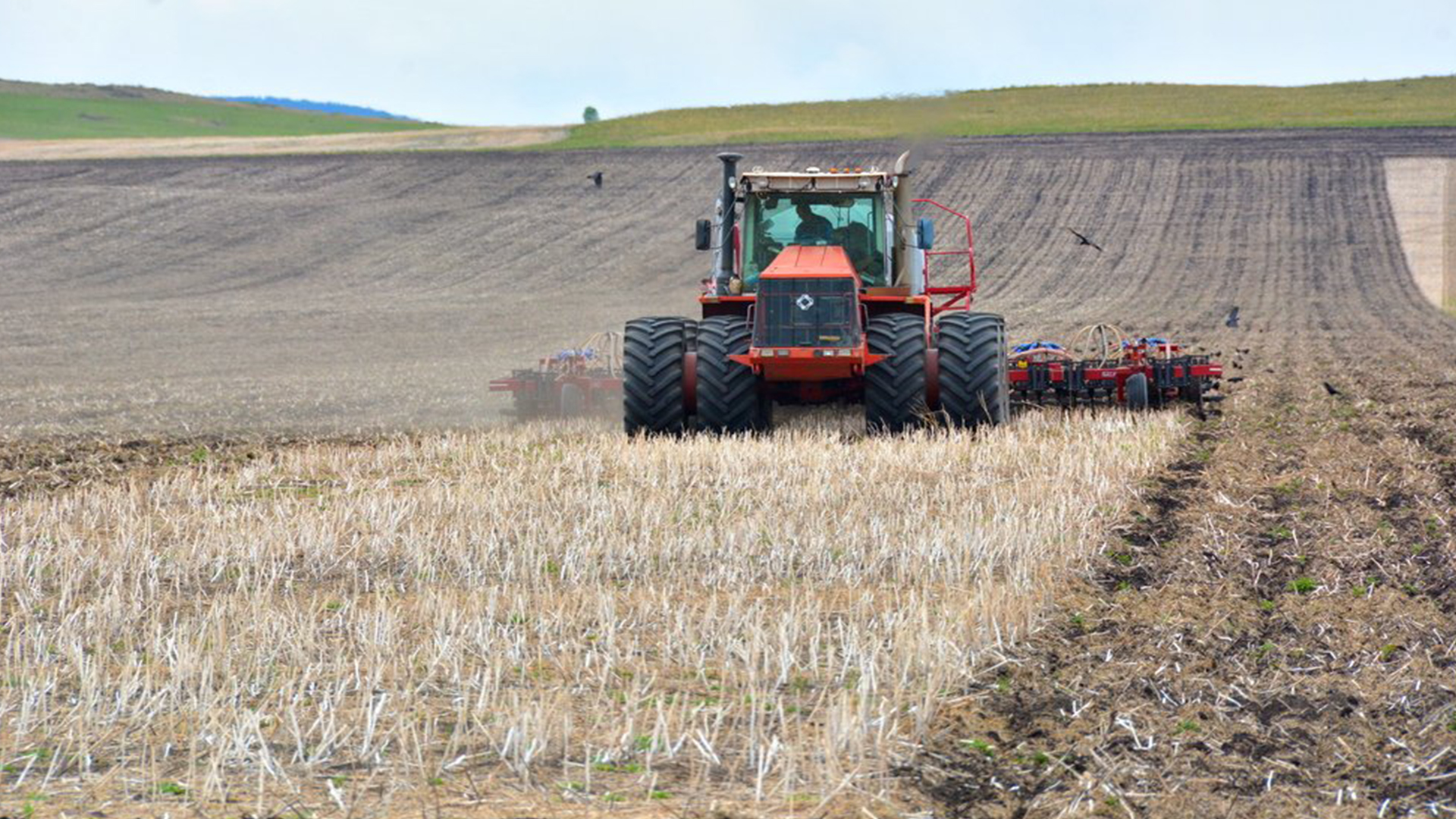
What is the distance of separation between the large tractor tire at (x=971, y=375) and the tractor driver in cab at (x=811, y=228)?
1.62 m

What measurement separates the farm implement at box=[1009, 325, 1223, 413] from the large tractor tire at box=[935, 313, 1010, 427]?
1907mm

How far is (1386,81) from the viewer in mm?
60812

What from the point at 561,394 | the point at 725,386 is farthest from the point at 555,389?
the point at 725,386

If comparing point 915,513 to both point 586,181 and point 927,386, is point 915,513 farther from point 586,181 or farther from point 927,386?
point 586,181

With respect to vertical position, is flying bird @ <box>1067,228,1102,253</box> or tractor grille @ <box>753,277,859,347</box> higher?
flying bird @ <box>1067,228,1102,253</box>

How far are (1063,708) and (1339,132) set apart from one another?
43.9 m

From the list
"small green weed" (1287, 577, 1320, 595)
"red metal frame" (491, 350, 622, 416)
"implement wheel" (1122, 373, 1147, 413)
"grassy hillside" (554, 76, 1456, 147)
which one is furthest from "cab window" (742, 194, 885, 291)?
"grassy hillside" (554, 76, 1456, 147)

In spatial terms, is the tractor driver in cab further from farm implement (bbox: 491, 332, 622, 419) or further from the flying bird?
the flying bird

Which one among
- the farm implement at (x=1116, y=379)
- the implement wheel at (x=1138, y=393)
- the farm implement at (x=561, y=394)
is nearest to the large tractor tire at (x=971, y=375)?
the farm implement at (x=1116, y=379)

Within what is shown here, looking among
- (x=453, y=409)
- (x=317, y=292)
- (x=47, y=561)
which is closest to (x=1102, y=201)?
(x=317, y=292)

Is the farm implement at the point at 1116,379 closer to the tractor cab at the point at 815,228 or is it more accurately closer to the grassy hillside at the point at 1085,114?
the tractor cab at the point at 815,228

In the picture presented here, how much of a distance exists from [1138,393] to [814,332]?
3.78m

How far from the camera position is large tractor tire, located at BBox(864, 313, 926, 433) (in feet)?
41.9

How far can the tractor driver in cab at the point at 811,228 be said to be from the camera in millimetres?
14172
